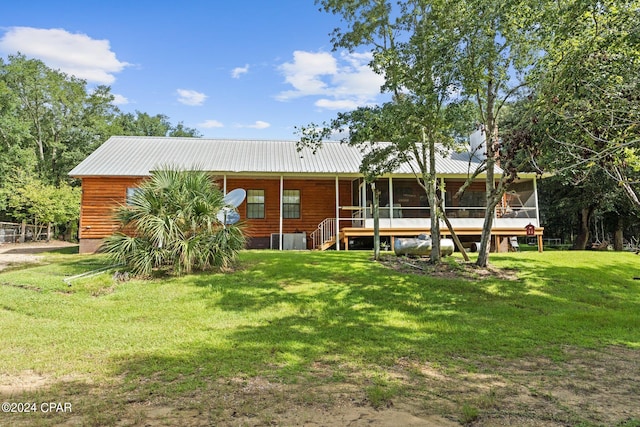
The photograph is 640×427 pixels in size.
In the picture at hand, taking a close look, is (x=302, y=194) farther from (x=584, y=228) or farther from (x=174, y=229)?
(x=584, y=228)

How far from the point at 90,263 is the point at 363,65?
9968 millimetres

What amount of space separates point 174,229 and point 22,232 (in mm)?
22738

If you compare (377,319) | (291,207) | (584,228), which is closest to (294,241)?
(291,207)

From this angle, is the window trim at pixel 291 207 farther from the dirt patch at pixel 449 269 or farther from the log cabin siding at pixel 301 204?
the dirt patch at pixel 449 269

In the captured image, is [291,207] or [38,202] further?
[38,202]

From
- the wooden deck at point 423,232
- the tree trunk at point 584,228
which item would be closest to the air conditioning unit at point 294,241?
the wooden deck at point 423,232

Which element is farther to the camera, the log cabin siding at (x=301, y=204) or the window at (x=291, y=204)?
the window at (x=291, y=204)

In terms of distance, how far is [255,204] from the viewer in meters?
18.0

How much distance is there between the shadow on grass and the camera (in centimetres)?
465

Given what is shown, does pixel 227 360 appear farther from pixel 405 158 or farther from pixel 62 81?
pixel 62 81

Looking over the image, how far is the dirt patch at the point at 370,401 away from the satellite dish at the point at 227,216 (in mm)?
6465

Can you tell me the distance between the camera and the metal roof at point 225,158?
55.0 feet

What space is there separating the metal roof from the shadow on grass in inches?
269

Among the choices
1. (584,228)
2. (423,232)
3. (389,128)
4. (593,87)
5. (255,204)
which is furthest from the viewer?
(584,228)
